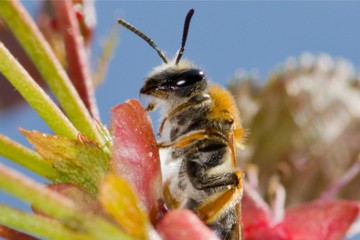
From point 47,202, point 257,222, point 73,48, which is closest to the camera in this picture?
point 47,202

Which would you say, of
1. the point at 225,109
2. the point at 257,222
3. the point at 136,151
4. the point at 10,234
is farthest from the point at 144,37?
the point at 257,222

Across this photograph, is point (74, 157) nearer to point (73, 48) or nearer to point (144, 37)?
point (144, 37)

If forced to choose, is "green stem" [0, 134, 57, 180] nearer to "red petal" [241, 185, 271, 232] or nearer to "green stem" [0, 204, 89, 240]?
"green stem" [0, 204, 89, 240]

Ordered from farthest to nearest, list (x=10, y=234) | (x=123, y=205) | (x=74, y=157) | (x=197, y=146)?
(x=197, y=146), (x=74, y=157), (x=10, y=234), (x=123, y=205)

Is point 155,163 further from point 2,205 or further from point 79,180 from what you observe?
point 2,205

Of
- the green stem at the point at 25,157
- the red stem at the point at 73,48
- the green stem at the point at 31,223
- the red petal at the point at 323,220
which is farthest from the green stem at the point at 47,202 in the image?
the red petal at the point at 323,220
